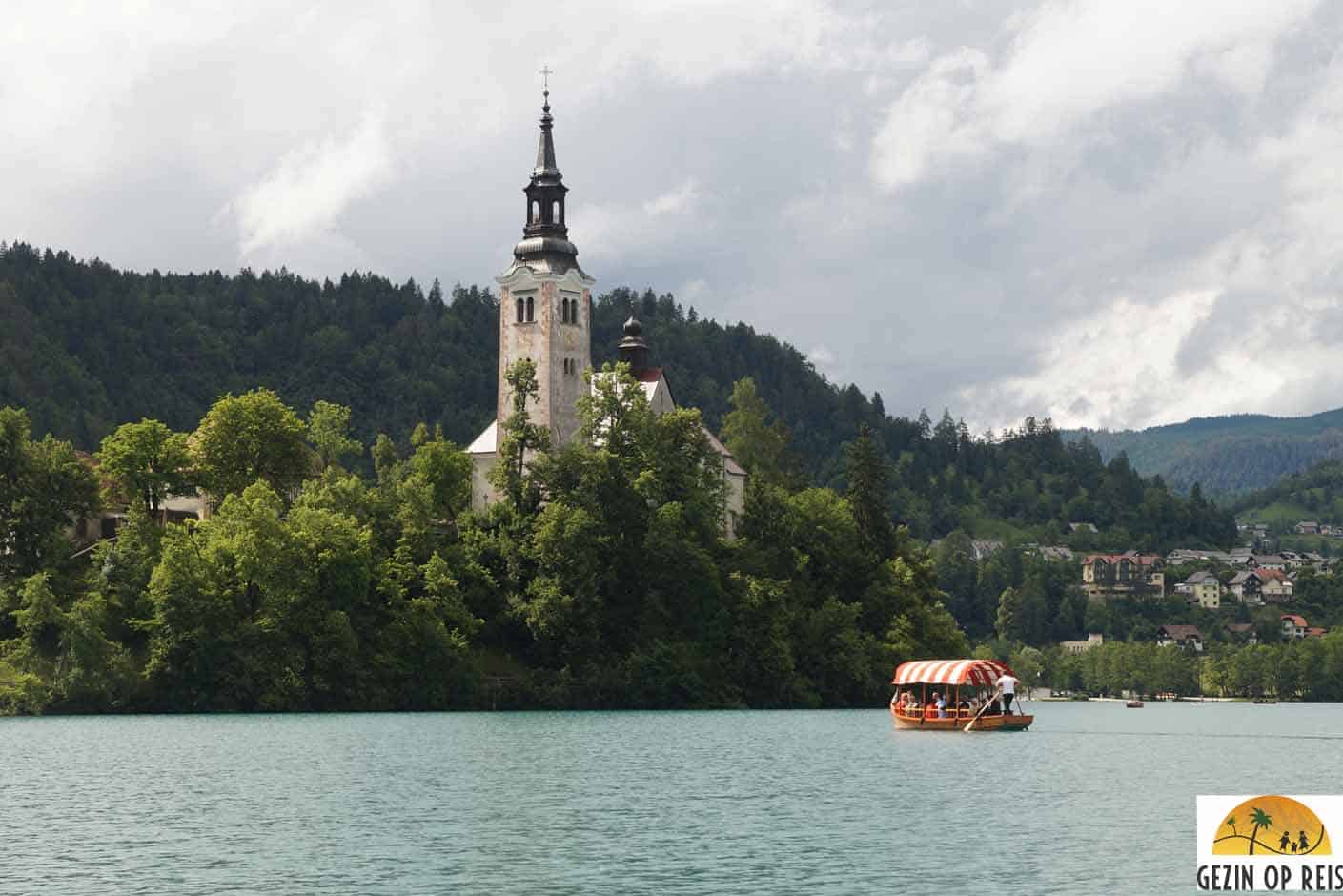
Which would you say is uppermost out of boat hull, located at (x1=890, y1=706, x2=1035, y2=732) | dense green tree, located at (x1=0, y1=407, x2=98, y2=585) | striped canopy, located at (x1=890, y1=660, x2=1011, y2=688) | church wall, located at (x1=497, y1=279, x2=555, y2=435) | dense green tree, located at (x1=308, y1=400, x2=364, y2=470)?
church wall, located at (x1=497, y1=279, x2=555, y2=435)

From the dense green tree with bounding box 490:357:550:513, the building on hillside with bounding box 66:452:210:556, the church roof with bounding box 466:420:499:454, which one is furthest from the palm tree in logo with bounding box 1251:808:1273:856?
the church roof with bounding box 466:420:499:454

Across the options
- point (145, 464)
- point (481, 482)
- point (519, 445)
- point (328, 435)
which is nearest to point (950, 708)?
point (519, 445)

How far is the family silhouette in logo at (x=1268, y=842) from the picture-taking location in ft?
125

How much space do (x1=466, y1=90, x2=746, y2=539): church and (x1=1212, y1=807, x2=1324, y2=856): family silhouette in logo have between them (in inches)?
4221

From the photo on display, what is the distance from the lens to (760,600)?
133 metres

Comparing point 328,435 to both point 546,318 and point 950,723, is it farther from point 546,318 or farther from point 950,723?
point 950,723

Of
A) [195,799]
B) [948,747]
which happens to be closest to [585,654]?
[948,747]

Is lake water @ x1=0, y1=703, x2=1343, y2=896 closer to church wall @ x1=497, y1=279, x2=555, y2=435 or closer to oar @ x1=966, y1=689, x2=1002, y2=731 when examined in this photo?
oar @ x1=966, y1=689, x2=1002, y2=731

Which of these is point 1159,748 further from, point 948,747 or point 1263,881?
point 1263,881

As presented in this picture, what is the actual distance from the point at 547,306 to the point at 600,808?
95.8m

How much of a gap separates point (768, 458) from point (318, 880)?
454 feet

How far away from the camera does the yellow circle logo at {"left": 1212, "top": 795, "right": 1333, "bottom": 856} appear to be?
125 ft

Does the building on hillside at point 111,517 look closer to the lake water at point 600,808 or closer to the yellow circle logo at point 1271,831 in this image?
the lake water at point 600,808

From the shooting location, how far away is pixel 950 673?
101188 mm
